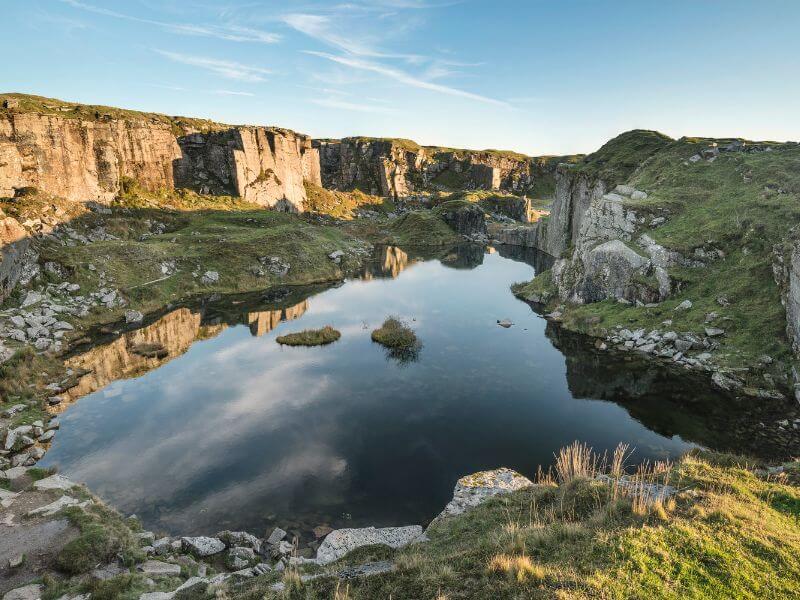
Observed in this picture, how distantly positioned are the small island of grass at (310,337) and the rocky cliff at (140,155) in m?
52.4

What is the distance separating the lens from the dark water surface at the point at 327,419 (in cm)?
2430

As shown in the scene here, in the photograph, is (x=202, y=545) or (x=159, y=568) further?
(x=202, y=545)

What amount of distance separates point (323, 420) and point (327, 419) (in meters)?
0.33

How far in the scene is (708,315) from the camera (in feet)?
138

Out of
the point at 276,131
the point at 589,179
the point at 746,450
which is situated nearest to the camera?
the point at 746,450

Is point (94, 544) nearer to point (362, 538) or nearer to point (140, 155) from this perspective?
point (362, 538)

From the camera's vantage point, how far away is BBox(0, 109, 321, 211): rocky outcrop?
72438 mm

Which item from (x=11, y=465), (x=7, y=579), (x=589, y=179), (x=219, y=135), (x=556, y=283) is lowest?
(x=11, y=465)

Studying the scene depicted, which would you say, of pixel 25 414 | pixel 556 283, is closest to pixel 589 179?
pixel 556 283

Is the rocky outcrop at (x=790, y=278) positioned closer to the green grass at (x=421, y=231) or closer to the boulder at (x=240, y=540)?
the boulder at (x=240, y=540)

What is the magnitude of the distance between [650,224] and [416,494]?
5151 cm

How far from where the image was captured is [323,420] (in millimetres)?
32625

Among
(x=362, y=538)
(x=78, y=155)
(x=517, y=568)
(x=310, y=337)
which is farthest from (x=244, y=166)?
(x=517, y=568)

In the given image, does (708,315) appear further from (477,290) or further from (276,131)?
(276,131)
